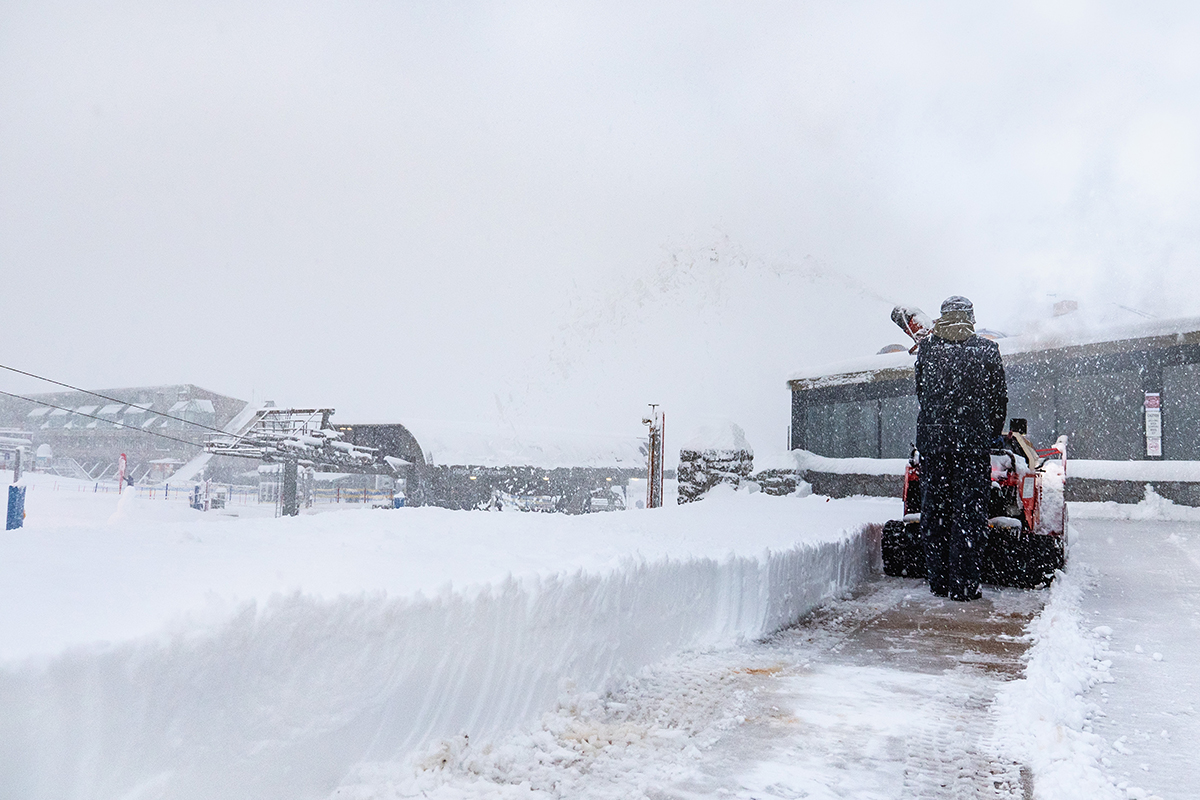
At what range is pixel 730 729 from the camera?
3.60 meters

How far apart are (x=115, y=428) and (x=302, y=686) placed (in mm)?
53948

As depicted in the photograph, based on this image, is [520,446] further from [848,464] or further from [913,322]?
[913,322]

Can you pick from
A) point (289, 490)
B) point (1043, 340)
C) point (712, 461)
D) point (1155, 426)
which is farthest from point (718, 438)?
point (289, 490)

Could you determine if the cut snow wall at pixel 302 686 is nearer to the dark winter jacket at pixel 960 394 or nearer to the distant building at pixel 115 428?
the dark winter jacket at pixel 960 394

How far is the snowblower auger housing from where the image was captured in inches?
299

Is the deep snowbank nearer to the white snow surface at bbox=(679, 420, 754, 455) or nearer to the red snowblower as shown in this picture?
the red snowblower

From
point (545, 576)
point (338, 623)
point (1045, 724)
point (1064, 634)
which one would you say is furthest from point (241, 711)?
point (1064, 634)

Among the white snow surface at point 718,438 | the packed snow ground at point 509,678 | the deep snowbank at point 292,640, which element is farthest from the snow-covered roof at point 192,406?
the deep snowbank at point 292,640

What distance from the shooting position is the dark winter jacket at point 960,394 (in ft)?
23.6

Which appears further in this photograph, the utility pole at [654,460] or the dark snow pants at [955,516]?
the utility pole at [654,460]

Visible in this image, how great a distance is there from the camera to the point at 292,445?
94.2ft

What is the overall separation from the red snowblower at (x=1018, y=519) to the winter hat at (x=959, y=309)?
396 mm

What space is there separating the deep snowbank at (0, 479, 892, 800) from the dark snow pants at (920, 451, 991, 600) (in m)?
3.25

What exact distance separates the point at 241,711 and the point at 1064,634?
5.17 meters
